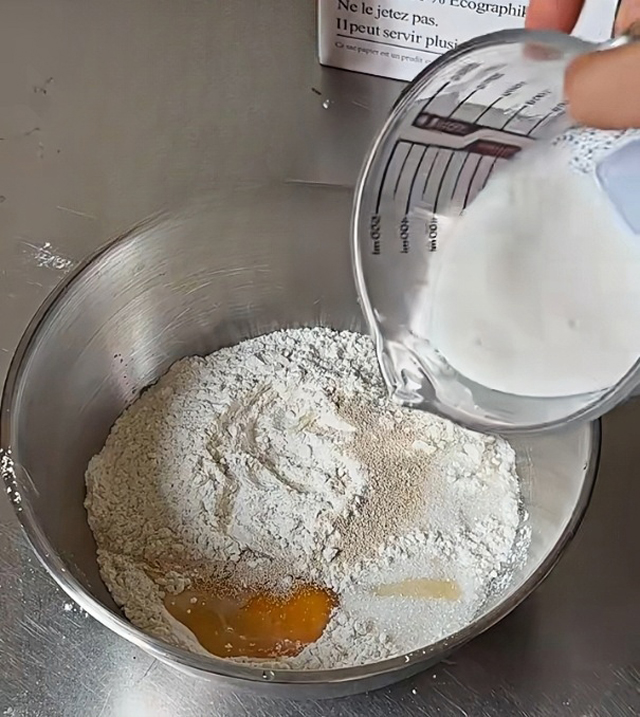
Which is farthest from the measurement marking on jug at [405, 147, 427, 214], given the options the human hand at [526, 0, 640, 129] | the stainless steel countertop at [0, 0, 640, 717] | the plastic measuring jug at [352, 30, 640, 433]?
the stainless steel countertop at [0, 0, 640, 717]

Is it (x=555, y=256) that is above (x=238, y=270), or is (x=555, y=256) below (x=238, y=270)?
above

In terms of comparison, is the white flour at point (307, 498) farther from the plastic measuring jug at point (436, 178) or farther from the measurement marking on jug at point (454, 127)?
the measurement marking on jug at point (454, 127)

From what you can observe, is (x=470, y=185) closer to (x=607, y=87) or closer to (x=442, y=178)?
(x=442, y=178)

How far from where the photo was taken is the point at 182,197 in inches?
45.6

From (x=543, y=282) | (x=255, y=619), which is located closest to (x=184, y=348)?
(x=255, y=619)

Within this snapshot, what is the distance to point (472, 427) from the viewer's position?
783 millimetres

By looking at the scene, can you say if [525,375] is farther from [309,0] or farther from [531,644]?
[309,0]

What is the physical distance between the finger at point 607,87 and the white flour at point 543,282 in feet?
0.09

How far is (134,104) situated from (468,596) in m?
0.76

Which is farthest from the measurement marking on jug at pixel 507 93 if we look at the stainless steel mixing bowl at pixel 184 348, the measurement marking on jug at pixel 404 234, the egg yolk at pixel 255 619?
the egg yolk at pixel 255 619

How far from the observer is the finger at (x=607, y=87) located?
69cm

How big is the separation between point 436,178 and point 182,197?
395 mm

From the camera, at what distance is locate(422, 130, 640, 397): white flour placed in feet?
2.46

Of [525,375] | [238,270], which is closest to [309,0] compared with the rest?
[238,270]
